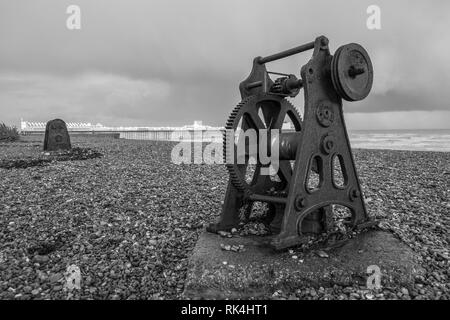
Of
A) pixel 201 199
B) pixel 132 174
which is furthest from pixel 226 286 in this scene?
pixel 132 174

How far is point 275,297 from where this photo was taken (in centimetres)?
395

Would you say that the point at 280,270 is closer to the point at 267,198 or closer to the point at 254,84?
the point at 267,198

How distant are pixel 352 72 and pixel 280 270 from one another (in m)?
2.47

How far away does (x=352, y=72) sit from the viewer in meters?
4.80

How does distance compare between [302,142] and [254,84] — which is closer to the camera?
[302,142]

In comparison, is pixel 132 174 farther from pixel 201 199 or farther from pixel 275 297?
pixel 275 297

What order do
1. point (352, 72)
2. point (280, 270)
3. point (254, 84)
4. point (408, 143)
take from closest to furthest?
point (280, 270) → point (352, 72) → point (254, 84) → point (408, 143)

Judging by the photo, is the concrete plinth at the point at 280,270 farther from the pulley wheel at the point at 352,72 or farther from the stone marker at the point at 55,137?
the stone marker at the point at 55,137

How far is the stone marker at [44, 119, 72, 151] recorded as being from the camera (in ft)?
57.8

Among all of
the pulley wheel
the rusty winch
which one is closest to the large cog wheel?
the rusty winch

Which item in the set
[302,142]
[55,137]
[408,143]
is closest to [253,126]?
[302,142]

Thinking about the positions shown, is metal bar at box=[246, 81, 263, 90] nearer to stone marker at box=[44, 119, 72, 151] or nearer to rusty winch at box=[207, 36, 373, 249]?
rusty winch at box=[207, 36, 373, 249]
